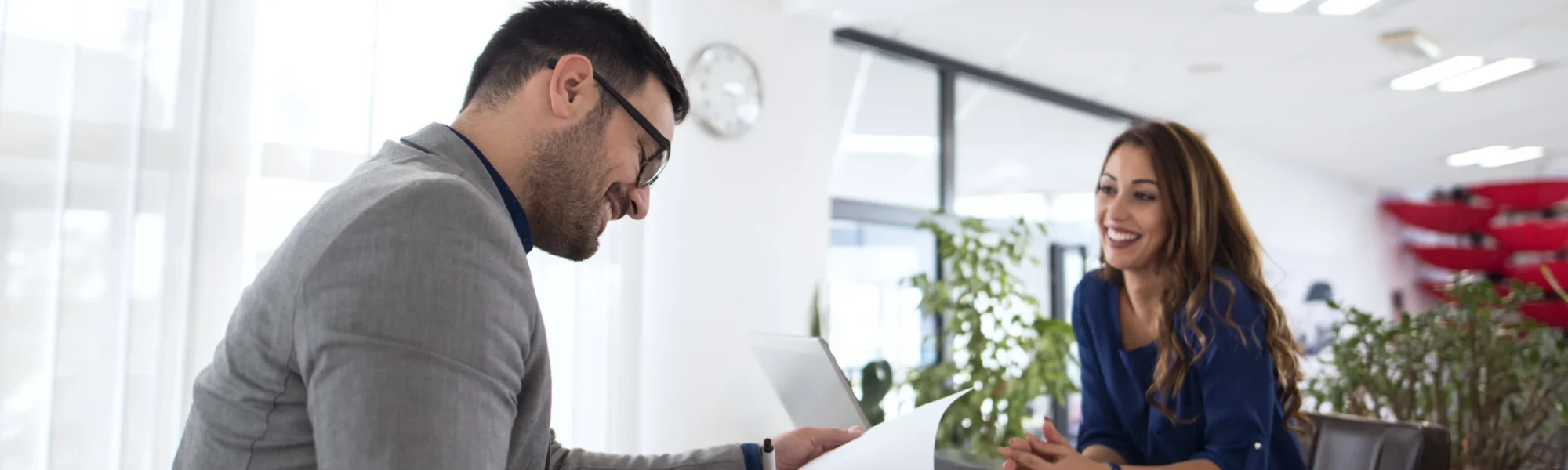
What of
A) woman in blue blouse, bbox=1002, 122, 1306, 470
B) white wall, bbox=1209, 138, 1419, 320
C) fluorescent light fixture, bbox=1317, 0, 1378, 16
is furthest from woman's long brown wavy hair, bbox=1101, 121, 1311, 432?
white wall, bbox=1209, 138, 1419, 320

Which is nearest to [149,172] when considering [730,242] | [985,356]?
[730,242]

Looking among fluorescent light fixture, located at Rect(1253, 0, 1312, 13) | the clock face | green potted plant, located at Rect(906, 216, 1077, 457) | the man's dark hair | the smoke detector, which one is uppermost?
fluorescent light fixture, located at Rect(1253, 0, 1312, 13)

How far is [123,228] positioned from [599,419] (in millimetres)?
1438

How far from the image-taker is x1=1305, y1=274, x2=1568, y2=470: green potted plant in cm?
260

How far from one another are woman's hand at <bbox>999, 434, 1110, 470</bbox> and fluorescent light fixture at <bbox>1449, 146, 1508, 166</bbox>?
7936 mm

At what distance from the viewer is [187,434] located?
89cm

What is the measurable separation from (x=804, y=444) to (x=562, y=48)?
690 mm

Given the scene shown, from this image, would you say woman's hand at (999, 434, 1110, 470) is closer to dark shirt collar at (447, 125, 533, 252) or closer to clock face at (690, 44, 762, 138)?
dark shirt collar at (447, 125, 533, 252)

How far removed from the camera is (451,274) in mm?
678

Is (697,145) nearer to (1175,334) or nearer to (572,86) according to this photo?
(1175,334)

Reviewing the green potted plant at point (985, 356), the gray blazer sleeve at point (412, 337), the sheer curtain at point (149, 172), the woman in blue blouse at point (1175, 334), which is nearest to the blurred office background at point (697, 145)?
the sheer curtain at point (149, 172)

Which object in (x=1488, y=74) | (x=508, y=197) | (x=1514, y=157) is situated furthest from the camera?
(x=1514, y=157)

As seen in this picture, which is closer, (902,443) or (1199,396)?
(902,443)

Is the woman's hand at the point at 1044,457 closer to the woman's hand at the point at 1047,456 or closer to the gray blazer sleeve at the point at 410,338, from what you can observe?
the woman's hand at the point at 1047,456
